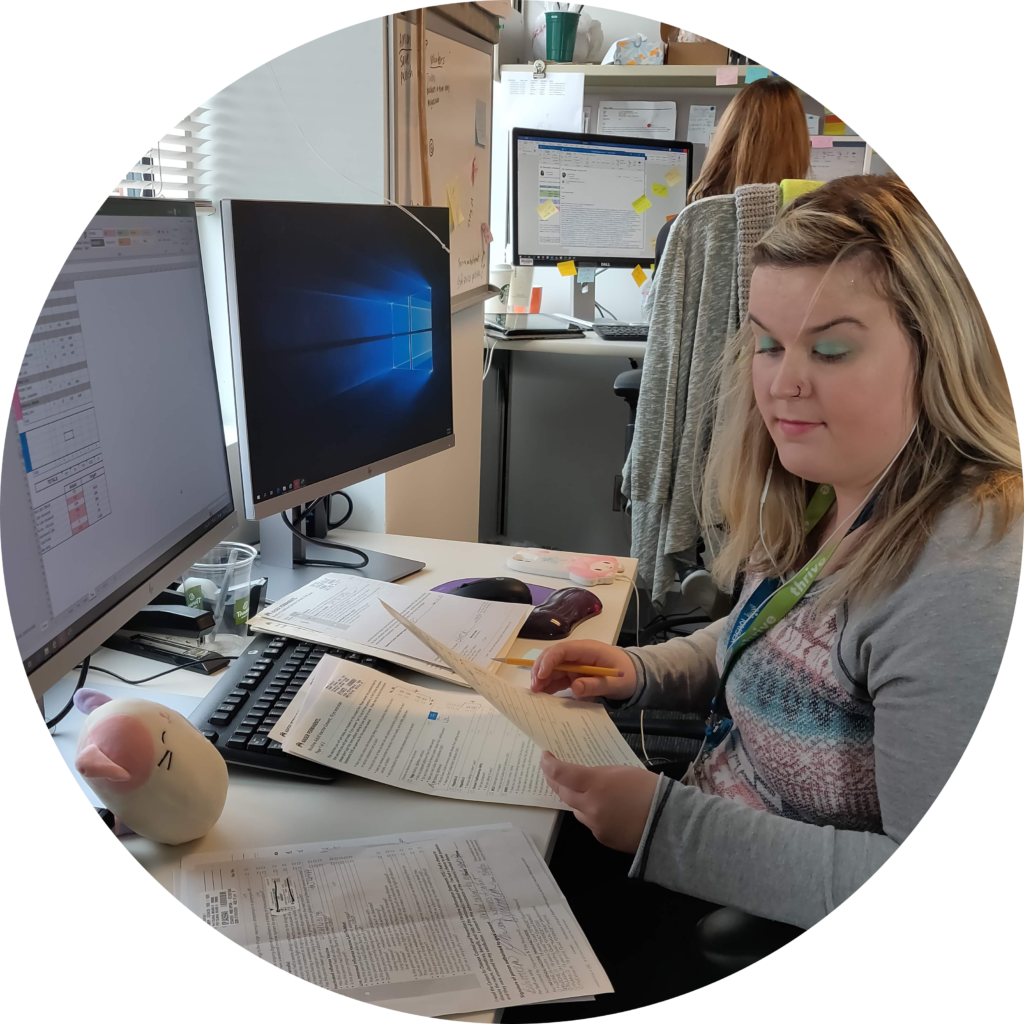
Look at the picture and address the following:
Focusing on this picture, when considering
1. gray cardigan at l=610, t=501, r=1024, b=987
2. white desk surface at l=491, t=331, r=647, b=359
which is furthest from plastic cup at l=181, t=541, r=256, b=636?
white desk surface at l=491, t=331, r=647, b=359

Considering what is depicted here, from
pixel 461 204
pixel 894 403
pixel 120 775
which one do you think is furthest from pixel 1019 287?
pixel 461 204

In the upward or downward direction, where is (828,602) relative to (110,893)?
downward

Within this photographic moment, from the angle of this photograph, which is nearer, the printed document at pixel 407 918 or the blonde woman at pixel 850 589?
the printed document at pixel 407 918

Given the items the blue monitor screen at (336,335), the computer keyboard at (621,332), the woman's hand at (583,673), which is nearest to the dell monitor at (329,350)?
the blue monitor screen at (336,335)

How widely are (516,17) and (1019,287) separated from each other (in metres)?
3.13

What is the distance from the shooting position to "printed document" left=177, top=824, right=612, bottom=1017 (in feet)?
1.81

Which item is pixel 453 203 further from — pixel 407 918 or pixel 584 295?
pixel 407 918

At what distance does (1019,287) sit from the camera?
0.29 metres

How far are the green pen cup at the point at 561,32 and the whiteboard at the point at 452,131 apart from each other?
946mm

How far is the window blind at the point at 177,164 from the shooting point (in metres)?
1.44

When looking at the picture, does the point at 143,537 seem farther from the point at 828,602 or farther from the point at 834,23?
the point at 834,23

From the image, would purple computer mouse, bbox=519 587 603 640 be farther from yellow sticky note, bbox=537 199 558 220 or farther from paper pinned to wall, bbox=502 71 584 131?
paper pinned to wall, bbox=502 71 584 131

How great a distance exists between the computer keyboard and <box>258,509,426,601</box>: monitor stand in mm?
1481

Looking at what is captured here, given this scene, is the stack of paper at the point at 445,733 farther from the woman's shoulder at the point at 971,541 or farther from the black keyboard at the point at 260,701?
the woman's shoulder at the point at 971,541
